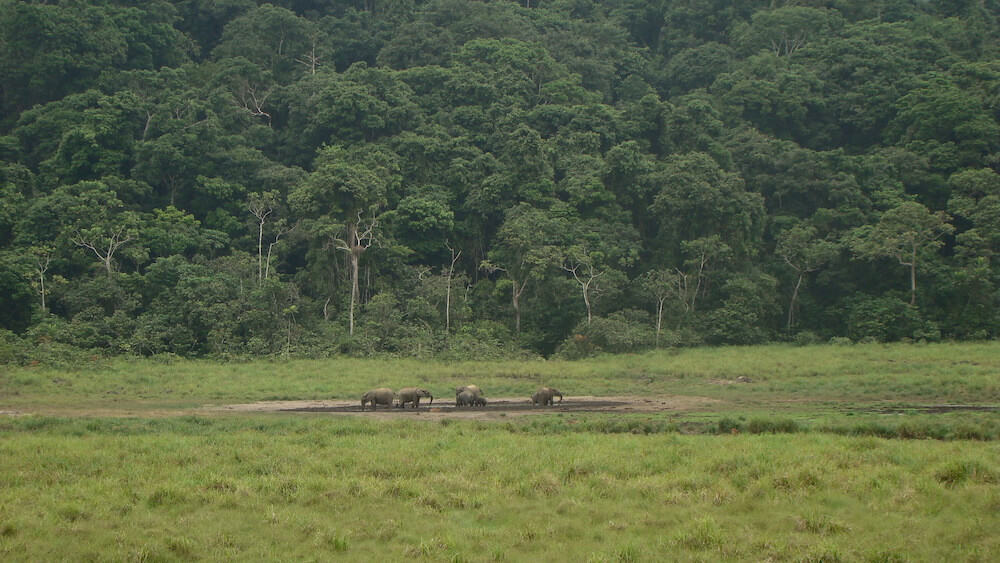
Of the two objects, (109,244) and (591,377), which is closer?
(591,377)

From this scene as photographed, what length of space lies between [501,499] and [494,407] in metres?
13.8

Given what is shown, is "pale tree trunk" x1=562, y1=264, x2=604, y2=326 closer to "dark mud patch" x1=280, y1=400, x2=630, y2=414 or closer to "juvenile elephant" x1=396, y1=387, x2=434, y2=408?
"dark mud patch" x1=280, y1=400, x2=630, y2=414

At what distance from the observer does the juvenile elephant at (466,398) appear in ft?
92.8

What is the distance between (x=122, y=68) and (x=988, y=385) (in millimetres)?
55373

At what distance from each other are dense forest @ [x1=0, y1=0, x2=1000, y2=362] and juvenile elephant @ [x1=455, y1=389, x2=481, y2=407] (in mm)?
12858

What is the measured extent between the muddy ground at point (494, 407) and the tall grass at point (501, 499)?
6.80 meters

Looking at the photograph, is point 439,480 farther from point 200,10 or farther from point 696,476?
point 200,10

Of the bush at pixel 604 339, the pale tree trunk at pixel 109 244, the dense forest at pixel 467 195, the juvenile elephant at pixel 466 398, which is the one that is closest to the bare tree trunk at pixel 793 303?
the dense forest at pixel 467 195

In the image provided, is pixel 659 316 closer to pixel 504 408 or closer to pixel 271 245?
pixel 504 408

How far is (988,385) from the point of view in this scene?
27.9 m

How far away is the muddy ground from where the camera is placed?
2620cm

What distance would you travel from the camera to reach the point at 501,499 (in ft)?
47.6

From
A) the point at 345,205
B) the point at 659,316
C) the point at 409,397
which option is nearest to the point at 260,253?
the point at 345,205

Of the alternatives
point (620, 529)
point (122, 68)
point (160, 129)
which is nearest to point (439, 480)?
point (620, 529)
